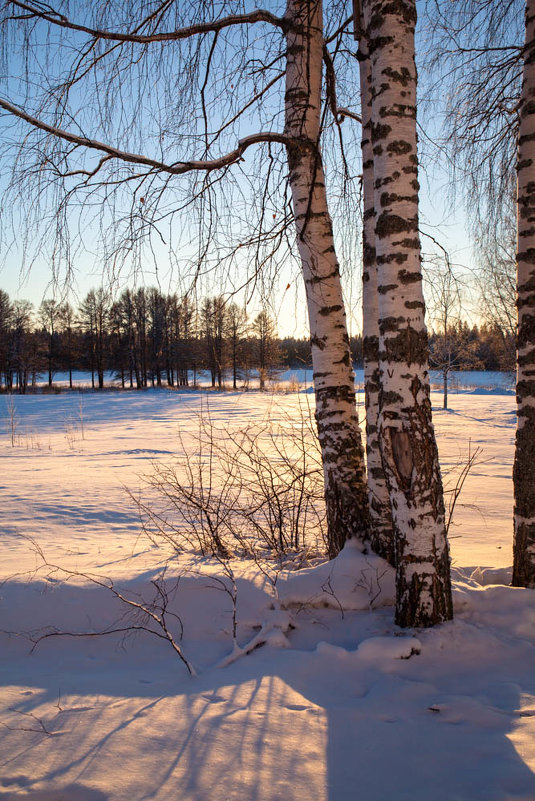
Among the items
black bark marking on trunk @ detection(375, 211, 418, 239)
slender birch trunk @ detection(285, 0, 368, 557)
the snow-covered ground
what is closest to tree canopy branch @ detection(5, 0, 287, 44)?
slender birch trunk @ detection(285, 0, 368, 557)

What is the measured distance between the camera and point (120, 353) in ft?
155

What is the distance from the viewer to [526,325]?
3096 millimetres

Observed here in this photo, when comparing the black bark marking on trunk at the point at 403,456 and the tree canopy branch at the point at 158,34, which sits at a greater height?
the tree canopy branch at the point at 158,34

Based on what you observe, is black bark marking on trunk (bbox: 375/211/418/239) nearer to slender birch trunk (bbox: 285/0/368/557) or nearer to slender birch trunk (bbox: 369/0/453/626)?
slender birch trunk (bbox: 369/0/453/626)

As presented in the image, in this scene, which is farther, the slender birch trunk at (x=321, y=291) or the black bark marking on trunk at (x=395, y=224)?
the slender birch trunk at (x=321, y=291)

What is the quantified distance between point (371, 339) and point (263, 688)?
2.46m

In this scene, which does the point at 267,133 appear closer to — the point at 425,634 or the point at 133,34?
the point at 133,34

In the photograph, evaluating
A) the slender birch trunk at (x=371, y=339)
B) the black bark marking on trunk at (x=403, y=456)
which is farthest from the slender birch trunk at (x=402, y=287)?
the slender birch trunk at (x=371, y=339)

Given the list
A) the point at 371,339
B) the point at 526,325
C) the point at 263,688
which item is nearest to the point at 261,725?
the point at 263,688

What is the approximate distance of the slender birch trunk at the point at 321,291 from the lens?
3.38m

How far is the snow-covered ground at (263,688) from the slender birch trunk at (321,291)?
1.53ft

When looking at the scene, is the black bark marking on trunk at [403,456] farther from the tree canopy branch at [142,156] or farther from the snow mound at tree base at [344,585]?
the tree canopy branch at [142,156]

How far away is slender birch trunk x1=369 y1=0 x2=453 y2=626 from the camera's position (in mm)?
2436

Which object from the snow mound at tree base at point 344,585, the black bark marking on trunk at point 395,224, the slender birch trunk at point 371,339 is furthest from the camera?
the slender birch trunk at point 371,339
